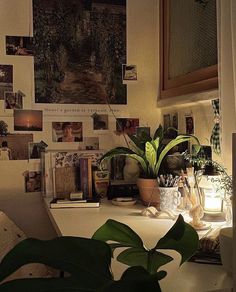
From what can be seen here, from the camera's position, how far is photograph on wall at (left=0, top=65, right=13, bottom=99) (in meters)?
1.72

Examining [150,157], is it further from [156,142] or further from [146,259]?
[146,259]

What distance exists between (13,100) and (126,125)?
0.62 m

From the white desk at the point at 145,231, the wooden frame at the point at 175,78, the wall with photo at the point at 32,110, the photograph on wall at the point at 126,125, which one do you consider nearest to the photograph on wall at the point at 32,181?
the wall with photo at the point at 32,110

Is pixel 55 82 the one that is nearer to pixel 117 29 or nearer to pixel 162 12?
pixel 117 29

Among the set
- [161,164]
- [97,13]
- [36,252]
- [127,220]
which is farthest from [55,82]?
[36,252]

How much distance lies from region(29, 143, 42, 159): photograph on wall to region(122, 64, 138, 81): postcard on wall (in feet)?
1.98

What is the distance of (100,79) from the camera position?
1865 millimetres

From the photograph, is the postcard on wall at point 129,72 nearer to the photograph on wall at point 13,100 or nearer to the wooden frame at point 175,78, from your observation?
the wooden frame at point 175,78

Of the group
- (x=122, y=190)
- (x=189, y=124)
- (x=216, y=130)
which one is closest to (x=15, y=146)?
(x=122, y=190)

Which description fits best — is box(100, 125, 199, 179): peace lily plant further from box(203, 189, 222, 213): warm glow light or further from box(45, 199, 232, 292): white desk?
box(203, 189, 222, 213): warm glow light

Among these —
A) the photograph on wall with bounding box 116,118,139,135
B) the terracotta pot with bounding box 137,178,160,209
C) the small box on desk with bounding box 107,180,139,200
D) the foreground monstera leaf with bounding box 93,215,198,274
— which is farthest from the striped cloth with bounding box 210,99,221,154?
the foreground monstera leaf with bounding box 93,215,198,274

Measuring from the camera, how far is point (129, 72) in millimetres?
1911

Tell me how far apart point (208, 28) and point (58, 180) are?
1.01 m

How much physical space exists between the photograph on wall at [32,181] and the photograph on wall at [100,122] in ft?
1.29
